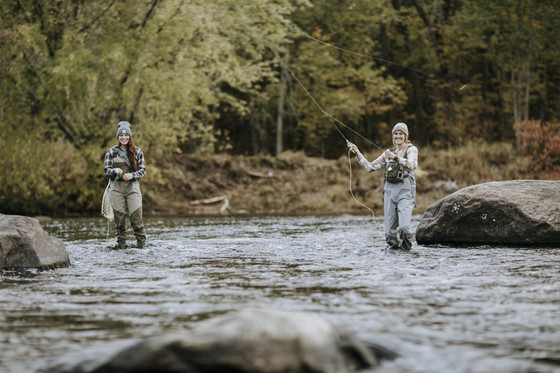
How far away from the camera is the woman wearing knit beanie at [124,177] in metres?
11.5

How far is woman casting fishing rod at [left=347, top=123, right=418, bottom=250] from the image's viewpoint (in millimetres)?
10984

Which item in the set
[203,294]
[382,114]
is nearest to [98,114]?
[203,294]

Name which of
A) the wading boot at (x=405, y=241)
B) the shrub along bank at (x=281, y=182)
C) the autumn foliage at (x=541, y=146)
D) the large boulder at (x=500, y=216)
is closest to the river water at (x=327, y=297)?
the wading boot at (x=405, y=241)

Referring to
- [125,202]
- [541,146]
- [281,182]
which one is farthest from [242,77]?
[125,202]

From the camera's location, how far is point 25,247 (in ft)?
30.1

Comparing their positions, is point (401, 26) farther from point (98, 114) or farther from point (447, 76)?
Answer: point (98, 114)

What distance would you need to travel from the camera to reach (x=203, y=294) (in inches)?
274

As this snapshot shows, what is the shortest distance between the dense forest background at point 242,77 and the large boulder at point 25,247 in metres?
7.83

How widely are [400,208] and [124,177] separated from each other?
4.35m

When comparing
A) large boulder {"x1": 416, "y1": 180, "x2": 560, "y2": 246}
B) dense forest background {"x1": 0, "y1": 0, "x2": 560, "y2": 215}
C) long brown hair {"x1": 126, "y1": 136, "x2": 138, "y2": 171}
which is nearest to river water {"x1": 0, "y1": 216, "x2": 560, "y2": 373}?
large boulder {"x1": 416, "y1": 180, "x2": 560, "y2": 246}

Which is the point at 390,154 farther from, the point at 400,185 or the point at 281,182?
the point at 281,182

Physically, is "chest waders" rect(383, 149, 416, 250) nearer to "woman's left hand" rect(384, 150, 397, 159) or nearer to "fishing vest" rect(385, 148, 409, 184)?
"fishing vest" rect(385, 148, 409, 184)

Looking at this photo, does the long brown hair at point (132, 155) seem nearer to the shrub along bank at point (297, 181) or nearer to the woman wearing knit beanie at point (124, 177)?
the woman wearing knit beanie at point (124, 177)

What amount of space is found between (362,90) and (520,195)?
89.8 feet
